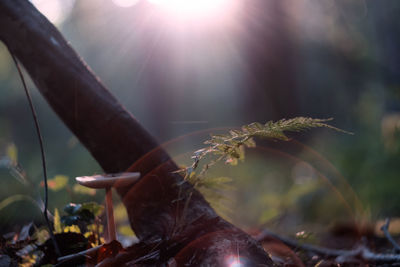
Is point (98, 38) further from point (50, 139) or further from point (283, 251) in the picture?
point (283, 251)

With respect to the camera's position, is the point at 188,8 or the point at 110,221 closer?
the point at 110,221

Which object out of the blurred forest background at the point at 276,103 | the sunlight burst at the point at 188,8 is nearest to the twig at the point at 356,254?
the blurred forest background at the point at 276,103

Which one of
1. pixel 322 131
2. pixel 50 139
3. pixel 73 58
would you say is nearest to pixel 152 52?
pixel 322 131

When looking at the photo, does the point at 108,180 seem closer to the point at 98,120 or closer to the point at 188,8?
the point at 98,120

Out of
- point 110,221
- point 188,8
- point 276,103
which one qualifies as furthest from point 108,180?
point 188,8

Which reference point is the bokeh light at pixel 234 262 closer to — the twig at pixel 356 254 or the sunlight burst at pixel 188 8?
the twig at pixel 356 254

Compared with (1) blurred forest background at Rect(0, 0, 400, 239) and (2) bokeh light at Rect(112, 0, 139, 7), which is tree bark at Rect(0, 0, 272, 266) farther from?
(2) bokeh light at Rect(112, 0, 139, 7)
